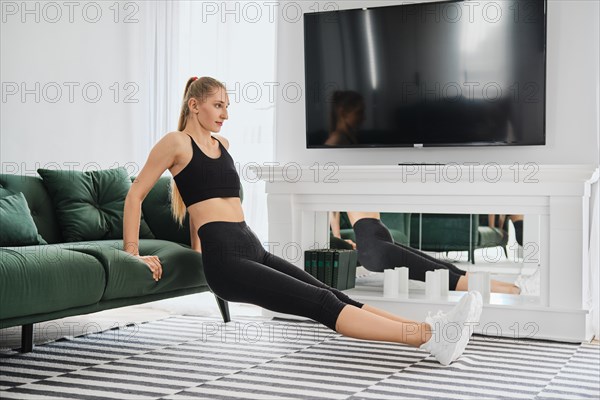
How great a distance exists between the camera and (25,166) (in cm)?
501

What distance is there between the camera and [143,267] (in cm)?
333

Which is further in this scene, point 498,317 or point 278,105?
point 278,105

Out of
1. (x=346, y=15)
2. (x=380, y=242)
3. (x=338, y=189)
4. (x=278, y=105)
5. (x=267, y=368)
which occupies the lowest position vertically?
(x=267, y=368)

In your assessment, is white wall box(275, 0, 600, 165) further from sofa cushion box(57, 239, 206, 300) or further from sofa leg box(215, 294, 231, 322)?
sofa cushion box(57, 239, 206, 300)

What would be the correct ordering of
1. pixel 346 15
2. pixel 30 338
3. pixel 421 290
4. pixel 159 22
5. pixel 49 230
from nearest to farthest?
pixel 30 338
pixel 49 230
pixel 421 290
pixel 346 15
pixel 159 22

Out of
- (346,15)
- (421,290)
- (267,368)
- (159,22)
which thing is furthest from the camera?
(159,22)

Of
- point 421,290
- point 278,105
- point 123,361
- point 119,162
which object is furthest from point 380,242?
point 119,162

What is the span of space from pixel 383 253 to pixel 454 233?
40 centimetres

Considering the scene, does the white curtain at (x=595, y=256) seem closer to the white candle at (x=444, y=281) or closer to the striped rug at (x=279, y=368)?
the striped rug at (x=279, y=368)

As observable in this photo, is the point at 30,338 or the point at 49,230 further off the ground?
the point at 49,230

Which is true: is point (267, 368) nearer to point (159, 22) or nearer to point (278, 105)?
point (278, 105)

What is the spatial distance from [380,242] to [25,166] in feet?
7.51

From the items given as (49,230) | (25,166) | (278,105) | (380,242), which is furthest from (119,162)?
(380,242)

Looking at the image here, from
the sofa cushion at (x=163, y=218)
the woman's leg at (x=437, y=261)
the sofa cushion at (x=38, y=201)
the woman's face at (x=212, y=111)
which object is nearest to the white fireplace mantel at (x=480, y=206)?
the woman's leg at (x=437, y=261)
